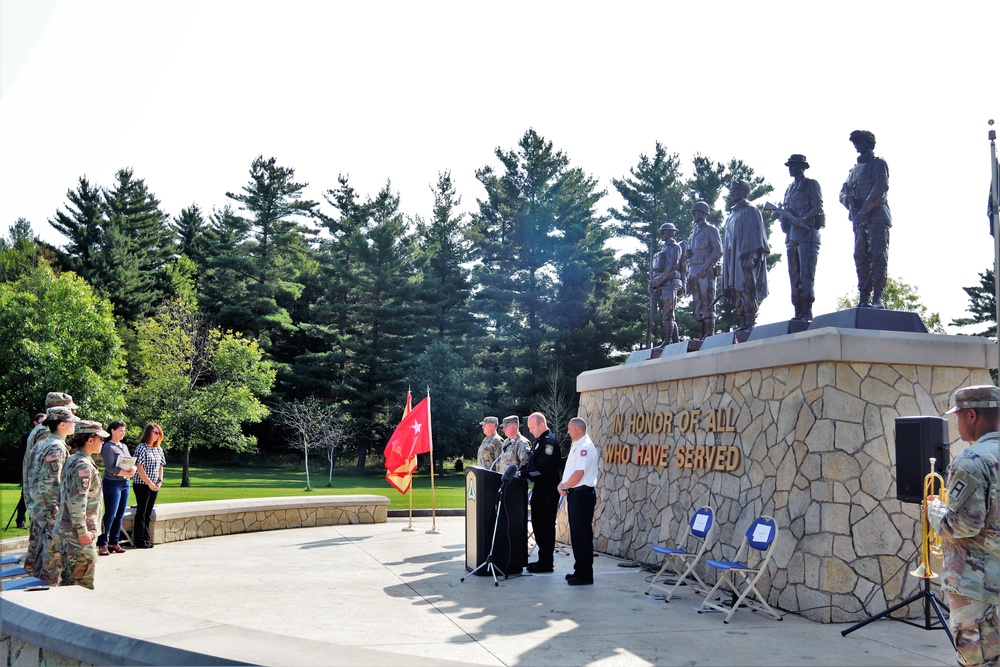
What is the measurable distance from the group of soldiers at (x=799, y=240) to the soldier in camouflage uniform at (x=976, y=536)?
5.27m

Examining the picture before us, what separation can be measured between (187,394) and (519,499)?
3304 centimetres

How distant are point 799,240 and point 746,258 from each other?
114 cm

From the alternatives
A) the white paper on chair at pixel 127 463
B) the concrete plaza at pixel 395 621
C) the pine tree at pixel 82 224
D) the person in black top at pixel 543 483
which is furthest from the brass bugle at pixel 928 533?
the pine tree at pixel 82 224

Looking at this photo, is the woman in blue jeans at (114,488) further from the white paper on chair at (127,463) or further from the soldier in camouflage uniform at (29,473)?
the soldier in camouflage uniform at (29,473)

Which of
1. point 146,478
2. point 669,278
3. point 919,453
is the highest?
point 669,278

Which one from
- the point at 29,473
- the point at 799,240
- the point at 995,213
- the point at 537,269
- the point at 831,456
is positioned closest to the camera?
the point at 995,213

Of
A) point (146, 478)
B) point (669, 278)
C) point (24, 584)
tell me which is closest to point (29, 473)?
point (24, 584)

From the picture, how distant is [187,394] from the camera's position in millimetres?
40656

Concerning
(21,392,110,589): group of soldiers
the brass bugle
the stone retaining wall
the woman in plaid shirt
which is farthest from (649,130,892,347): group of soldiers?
the woman in plaid shirt

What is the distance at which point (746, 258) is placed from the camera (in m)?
11.9

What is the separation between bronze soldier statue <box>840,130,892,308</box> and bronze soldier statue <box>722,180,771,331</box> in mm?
1684

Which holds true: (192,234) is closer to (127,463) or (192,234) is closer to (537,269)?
(537,269)

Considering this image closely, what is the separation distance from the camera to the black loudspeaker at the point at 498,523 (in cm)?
1089

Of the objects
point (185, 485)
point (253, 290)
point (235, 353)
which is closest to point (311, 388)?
point (253, 290)
